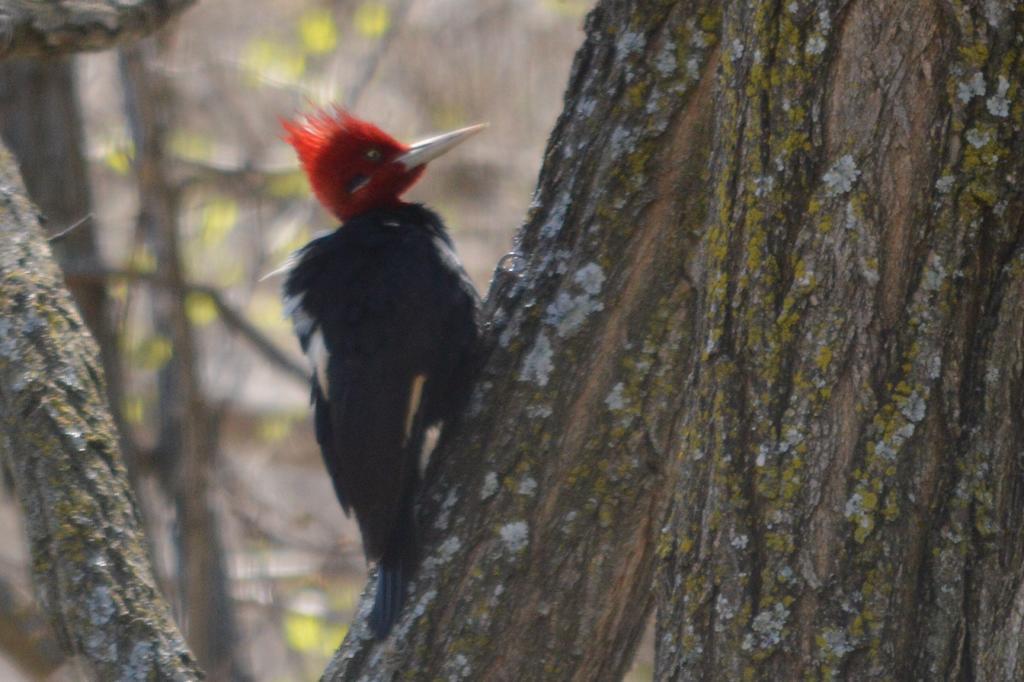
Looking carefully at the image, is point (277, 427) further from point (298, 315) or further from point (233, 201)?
point (298, 315)

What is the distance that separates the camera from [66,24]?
9.06ft

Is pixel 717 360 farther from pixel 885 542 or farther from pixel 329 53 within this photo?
pixel 329 53

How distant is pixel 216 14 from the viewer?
21.1 feet

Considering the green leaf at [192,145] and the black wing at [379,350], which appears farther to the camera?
the green leaf at [192,145]

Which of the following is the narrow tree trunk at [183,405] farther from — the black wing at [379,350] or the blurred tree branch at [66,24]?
the blurred tree branch at [66,24]

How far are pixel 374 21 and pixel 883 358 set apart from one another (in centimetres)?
458

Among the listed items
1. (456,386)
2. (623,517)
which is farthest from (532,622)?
(456,386)

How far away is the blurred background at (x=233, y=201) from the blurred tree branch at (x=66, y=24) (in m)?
2.14

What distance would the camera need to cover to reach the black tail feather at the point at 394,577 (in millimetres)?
2488

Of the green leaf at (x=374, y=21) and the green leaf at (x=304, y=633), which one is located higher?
the green leaf at (x=374, y=21)

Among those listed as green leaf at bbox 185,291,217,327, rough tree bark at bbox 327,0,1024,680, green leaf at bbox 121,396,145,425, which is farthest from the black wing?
green leaf at bbox 121,396,145,425

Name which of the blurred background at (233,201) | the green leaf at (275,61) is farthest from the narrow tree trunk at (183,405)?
the green leaf at (275,61)

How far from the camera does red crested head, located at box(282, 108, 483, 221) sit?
12.2 ft

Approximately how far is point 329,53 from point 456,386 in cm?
393
